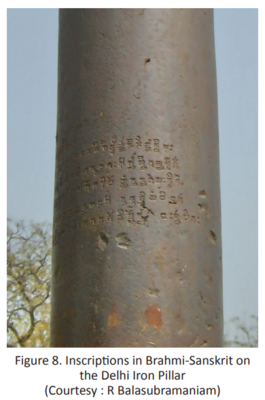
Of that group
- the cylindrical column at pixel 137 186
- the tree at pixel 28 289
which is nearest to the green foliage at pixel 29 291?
the tree at pixel 28 289

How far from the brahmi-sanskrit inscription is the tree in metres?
11.1

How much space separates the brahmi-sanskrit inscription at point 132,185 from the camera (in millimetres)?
3869

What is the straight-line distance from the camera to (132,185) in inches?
153

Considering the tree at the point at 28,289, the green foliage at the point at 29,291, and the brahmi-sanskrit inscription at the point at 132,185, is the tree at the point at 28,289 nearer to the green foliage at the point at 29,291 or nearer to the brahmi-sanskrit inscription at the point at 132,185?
the green foliage at the point at 29,291

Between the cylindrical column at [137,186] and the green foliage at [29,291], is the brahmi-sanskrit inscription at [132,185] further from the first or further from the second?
the green foliage at [29,291]

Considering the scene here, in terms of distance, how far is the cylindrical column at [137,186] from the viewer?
3.77 m

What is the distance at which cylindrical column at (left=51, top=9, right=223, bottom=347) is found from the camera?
12.4 ft

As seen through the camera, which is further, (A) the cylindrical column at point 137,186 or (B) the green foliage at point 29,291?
(B) the green foliage at point 29,291

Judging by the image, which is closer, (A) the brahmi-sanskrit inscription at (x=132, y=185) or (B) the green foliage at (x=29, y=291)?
(A) the brahmi-sanskrit inscription at (x=132, y=185)

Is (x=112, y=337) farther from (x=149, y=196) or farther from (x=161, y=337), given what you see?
(x=149, y=196)

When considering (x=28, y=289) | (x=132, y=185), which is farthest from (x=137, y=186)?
(x=28, y=289)

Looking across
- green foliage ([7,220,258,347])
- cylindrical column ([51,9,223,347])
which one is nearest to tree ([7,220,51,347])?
green foliage ([7,220,258,347])

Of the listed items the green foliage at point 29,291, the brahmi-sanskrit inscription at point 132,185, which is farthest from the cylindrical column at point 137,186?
the green foliage at point 29,291

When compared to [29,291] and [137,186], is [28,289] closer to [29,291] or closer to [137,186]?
[29,291]
